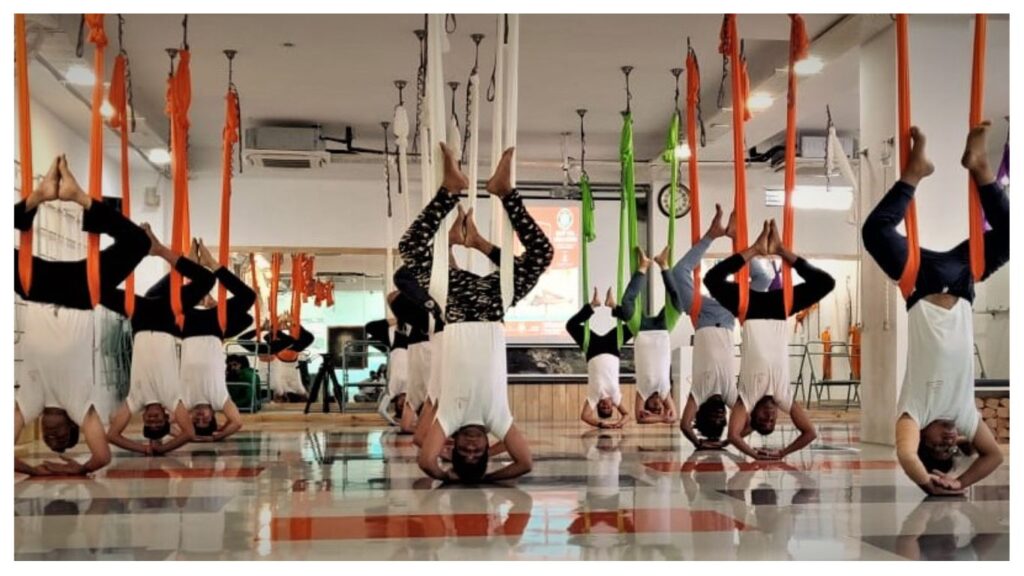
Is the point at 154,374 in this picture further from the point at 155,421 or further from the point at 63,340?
the point at 63,340

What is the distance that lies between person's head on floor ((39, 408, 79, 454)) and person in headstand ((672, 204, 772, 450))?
4.19 m

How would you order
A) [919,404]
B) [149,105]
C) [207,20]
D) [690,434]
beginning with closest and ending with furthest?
1. [919,404]
2. [690,434]
3. [207,20]
4. [149,105]

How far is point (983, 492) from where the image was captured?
216 inches

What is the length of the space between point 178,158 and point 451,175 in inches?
99.2

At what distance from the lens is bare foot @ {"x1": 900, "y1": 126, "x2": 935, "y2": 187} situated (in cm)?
511

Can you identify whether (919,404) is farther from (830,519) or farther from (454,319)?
(454,319)

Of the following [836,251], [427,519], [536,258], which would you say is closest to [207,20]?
[536,258]

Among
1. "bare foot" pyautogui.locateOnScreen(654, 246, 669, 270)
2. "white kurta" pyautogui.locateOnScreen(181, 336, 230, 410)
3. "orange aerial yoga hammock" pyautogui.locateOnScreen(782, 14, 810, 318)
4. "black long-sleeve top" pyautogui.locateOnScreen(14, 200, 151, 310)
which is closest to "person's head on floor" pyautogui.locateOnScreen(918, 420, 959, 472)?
"orange aerial yoga hammock" pyautogui.locateOnScreen(782, 14, 810, 318)

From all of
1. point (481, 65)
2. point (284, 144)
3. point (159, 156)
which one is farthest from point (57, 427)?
point (159, 156)

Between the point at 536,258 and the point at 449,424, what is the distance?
1000 mm

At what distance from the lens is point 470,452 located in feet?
18.4

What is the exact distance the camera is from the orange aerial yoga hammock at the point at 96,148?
5426mm

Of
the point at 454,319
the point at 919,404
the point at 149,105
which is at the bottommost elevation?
the point at 919,404

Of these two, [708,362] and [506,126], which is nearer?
[506,126]
